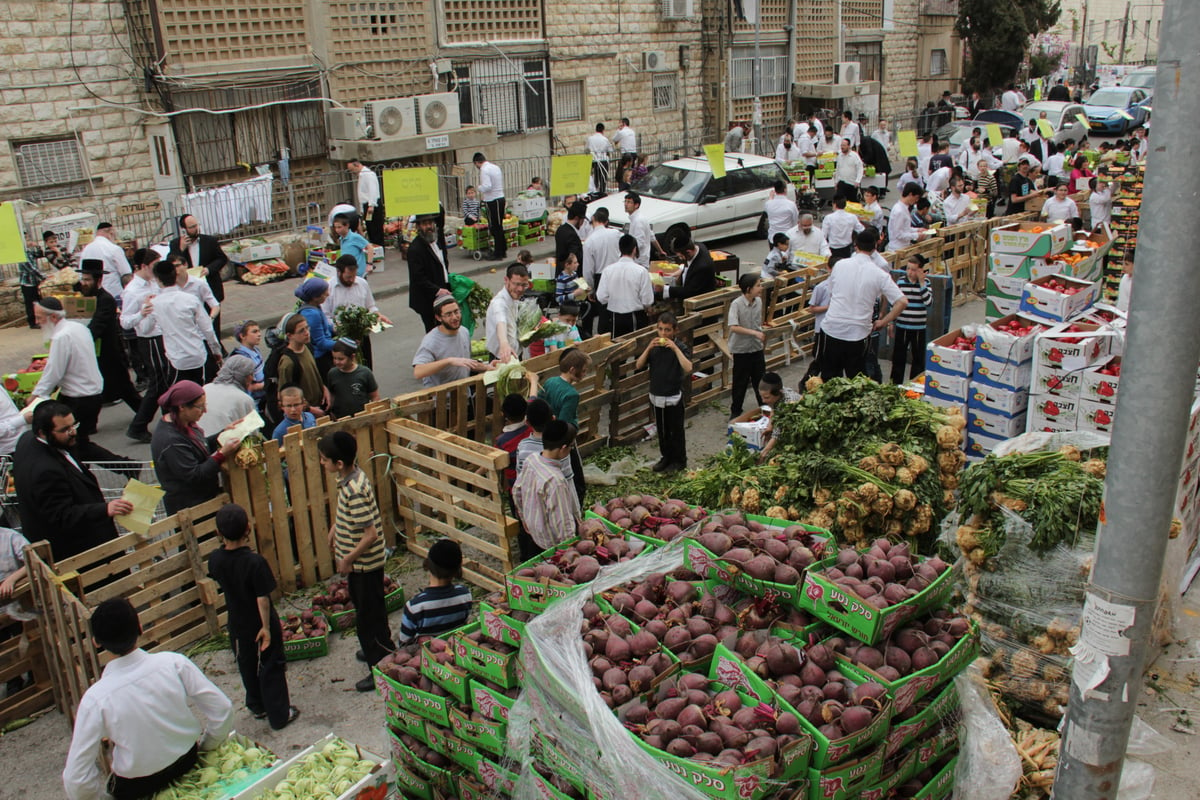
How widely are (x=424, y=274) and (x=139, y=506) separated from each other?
18.8 ft

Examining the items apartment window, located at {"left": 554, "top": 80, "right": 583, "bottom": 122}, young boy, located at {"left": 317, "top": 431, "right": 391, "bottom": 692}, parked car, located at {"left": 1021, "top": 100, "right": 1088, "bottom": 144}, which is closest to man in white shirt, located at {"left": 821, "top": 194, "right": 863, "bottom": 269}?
young boy, located at {"left": 317, "top": 431, "right": 391, "bottom": 692}

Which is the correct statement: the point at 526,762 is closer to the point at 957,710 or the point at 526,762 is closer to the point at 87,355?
the point at 957,710

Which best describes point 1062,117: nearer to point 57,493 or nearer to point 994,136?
point 994,136

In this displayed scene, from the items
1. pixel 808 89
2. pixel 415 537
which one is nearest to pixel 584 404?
pixel 415 537

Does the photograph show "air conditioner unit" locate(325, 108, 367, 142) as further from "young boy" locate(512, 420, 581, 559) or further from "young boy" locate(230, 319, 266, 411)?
"young boy" locate(512, 420, 581, 559)

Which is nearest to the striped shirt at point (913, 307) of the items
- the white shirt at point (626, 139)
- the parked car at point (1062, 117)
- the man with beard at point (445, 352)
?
the man with beard at point (445, 352)

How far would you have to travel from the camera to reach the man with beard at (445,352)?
893 cm

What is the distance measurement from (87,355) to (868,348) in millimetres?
7676

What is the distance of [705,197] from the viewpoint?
60.6 ft

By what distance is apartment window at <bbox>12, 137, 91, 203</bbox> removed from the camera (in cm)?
1542

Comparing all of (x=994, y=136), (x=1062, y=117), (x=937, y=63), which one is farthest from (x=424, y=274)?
(x=937, y=63)

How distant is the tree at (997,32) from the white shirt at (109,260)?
32.9 m

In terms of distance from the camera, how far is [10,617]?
6.23 metres

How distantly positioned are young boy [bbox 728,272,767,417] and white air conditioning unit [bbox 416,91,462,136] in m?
11.9
